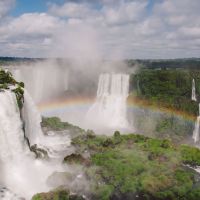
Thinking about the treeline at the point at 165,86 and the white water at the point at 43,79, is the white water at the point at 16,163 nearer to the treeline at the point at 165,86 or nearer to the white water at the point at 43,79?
the white water at the point at 43,79

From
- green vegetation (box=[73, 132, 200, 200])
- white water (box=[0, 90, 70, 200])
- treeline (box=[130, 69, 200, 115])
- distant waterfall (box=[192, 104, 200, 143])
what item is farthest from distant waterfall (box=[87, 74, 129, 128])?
white water (box=[0, 90, 70, 200])

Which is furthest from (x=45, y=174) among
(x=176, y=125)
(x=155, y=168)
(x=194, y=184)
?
(x=176, y=125)

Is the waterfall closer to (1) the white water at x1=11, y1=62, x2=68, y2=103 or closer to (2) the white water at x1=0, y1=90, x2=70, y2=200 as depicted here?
(2) the white water at x1=0, y1=90, x2=70, y2=200

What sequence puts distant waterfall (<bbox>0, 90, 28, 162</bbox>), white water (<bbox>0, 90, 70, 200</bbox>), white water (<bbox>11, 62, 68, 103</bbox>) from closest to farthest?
white water (<bbox>0, 90, 70, 200</bbox>)
distant waterfall (<bbox>0, 90, 28, 162</bbox>)
white water (<bbox>11, 62, 68, 103</bbox>)

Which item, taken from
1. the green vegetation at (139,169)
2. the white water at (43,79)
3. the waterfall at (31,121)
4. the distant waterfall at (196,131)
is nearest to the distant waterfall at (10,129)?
the waterfall at (31,121)

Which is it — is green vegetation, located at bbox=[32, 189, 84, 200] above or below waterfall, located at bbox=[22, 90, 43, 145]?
below
